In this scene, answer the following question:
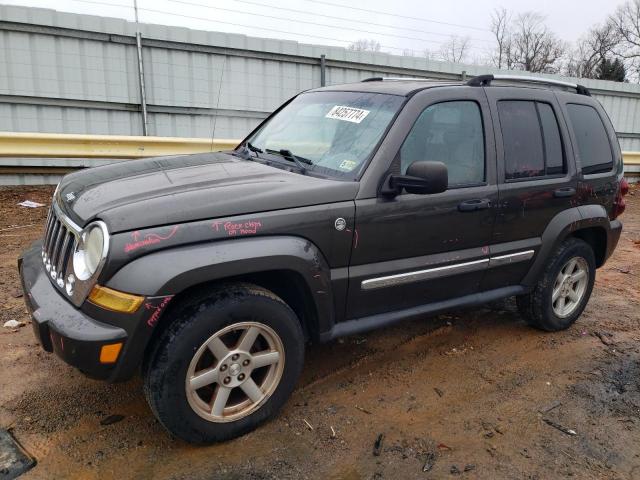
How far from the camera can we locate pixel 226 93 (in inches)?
400

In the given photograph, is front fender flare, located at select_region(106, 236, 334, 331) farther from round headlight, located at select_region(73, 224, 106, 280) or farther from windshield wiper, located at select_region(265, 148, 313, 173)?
windshield wiper, located at select_region(265, 148, 313, 173)

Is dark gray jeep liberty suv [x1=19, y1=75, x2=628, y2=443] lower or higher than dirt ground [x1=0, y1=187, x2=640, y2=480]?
higher

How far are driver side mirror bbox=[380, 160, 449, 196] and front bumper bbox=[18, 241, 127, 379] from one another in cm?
163

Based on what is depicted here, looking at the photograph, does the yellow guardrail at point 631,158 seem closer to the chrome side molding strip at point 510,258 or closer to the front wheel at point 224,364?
the chrome side molding strip at point 510,258

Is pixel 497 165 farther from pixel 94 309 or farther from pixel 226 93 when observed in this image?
pixel 226 93

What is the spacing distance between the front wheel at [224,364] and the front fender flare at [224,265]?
16 centimetres

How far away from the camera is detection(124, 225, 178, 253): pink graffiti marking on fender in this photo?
2398mm

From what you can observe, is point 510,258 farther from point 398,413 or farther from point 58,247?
point 58,247

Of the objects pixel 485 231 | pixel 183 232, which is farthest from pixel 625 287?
pixel 183 232

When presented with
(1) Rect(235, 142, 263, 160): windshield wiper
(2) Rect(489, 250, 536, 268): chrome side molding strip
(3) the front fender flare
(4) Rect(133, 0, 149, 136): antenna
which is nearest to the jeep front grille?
(3) the front fender flare

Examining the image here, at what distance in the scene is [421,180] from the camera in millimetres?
2949

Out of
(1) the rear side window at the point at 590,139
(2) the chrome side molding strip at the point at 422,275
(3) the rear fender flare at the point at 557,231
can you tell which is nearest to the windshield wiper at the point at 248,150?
(2) the chrome side molding strip at the point at 422,275

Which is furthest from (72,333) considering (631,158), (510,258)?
(631,158)

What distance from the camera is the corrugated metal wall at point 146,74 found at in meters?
8.52
